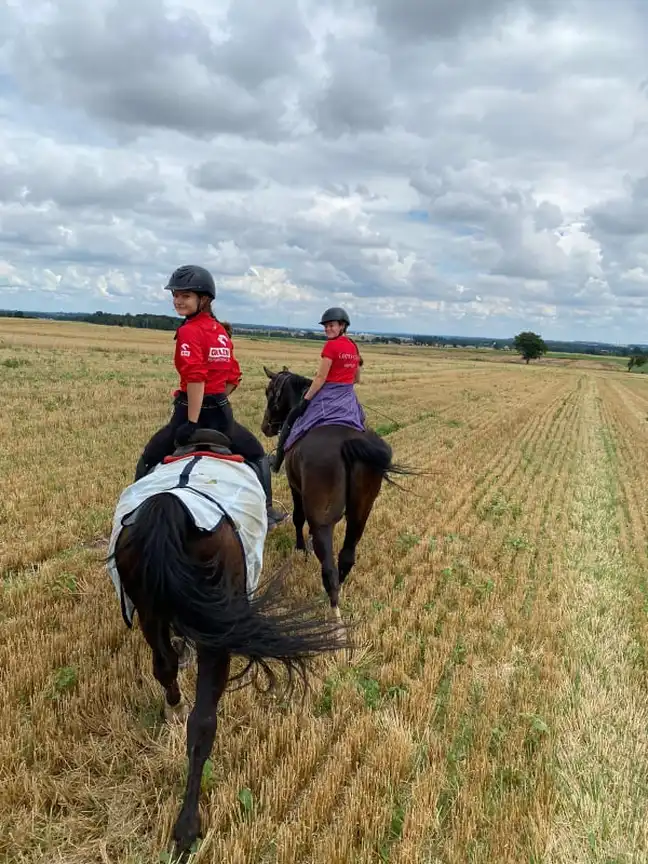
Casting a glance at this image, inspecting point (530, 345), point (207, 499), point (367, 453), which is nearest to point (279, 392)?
point (367, 453)

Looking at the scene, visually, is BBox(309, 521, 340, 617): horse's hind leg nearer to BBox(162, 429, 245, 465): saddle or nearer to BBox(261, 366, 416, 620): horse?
BBox(261, 366, 416, 620): horse

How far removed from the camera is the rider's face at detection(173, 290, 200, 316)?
384 cm

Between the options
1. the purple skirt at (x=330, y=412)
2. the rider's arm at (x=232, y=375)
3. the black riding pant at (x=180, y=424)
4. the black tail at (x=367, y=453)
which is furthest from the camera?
the purple skirt at (x=330, y=412)

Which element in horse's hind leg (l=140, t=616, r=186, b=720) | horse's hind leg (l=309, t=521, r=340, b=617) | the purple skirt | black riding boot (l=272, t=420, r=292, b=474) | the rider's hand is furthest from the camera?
black riding boot (l=272, t=420, r=292, b=474)

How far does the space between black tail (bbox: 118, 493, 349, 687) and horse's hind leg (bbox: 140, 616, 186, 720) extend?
13cm

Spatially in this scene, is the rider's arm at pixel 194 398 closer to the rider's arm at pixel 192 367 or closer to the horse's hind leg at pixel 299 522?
the rider's arm at pixel 192 367

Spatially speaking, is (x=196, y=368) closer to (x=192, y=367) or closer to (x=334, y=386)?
(x=192, y=367)

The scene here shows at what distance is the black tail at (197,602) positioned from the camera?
8.79 feet

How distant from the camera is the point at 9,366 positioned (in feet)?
74.4

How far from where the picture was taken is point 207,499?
3.05 m

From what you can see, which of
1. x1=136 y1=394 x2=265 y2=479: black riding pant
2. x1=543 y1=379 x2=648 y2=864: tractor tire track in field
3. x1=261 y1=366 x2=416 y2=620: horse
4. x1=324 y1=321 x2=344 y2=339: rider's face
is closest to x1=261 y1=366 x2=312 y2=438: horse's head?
x1=324 y1=321 x2=344 y2=339: rider's face

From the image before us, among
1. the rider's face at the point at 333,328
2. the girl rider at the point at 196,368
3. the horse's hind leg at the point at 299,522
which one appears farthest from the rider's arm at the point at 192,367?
the horse's hind leg at the point at 299,522

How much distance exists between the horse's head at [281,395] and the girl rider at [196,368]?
2.25 metres

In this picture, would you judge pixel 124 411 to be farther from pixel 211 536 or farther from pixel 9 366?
pixel 211 536
